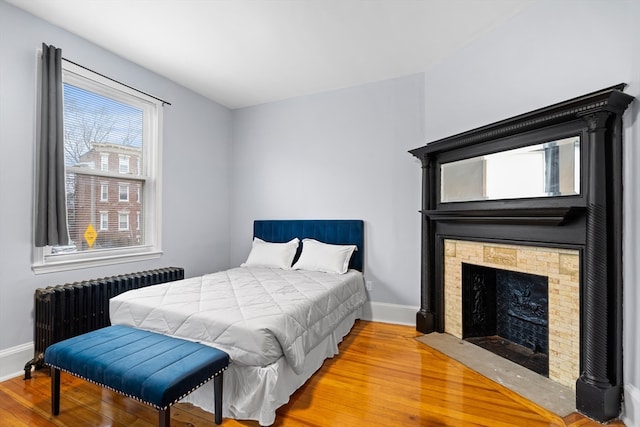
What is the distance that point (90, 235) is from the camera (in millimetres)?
2814

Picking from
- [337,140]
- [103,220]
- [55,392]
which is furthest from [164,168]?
[55,392]

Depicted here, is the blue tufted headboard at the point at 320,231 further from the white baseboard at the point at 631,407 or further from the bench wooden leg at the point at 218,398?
the white baseboard at the point at 631,407

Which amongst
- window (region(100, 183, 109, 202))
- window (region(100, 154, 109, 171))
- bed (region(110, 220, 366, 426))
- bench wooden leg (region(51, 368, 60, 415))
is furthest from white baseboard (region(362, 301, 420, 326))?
window (region(100, 154, 109, 171))

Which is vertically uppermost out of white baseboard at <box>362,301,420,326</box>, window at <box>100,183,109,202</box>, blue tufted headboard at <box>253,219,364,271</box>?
window at <box>100,183,109,202</box>

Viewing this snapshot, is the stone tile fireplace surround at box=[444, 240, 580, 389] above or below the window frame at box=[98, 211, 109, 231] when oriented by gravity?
below

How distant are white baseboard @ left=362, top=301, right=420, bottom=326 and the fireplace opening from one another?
23.8 inches

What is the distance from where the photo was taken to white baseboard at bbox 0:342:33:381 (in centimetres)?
217

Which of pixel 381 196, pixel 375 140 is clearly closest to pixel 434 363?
pixel 381 196

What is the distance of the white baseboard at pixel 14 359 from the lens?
7.13ft

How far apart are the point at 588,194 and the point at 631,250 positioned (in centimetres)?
38

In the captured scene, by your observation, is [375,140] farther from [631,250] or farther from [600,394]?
[600,394]

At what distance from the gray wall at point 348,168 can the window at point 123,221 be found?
58.5 inches

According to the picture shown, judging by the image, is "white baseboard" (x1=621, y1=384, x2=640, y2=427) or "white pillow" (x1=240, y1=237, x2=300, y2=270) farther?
"white pillow" (x1=240, y1=237, x2=300, y2=270)

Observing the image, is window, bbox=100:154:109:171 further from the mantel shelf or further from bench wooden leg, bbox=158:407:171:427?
the mantel shelf
